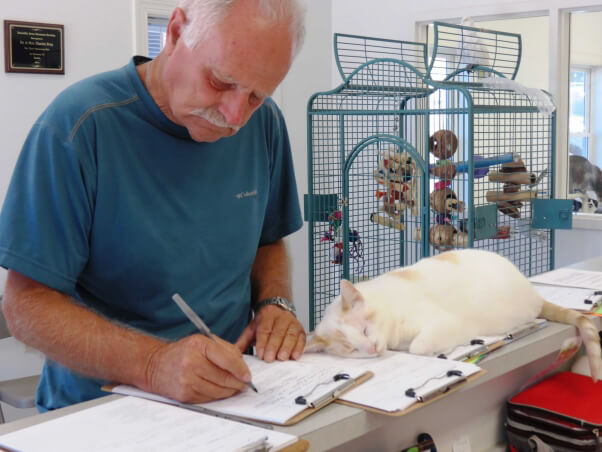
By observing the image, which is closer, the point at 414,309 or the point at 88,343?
the point at 88,343

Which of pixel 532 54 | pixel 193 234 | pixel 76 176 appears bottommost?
pixel 193 234

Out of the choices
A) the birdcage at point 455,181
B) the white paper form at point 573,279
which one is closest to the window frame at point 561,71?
the birdcage at point 455,181

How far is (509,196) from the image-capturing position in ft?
8.80

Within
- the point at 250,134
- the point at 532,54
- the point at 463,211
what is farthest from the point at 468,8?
the point at 250,134

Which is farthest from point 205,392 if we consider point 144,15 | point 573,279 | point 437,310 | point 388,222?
point 144,15

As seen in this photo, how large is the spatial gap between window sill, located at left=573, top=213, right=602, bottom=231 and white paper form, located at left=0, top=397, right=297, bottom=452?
10.1 ft

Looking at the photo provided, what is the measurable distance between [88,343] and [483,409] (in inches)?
31.4

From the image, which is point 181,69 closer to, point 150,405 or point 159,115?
point 159,115

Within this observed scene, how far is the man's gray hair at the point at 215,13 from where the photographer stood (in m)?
1.01

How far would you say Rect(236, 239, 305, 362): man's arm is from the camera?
120 centimetres

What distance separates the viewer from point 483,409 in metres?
1.41

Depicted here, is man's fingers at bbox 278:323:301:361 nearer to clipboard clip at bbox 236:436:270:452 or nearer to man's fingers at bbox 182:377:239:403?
man's fingers at bbox 182:377:239:403

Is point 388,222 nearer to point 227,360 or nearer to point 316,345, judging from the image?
point 316,345

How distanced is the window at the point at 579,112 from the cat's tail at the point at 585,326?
244 centimetres
